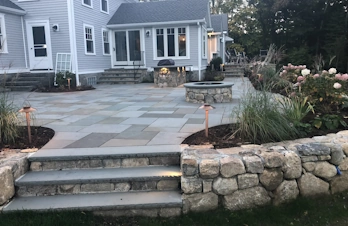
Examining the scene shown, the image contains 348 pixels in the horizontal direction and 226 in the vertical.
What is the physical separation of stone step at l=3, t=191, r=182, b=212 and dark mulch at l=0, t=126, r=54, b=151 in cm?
96

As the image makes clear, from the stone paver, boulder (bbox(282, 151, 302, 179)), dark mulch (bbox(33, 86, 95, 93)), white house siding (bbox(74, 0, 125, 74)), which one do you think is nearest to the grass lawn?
boulder (bbox(282, 151, 302, 179))

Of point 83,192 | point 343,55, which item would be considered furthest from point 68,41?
point 343,55

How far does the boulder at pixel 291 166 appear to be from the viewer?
3.10m

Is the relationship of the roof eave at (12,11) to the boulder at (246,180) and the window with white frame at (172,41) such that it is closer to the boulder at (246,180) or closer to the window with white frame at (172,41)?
the window with white frame at (172,41)

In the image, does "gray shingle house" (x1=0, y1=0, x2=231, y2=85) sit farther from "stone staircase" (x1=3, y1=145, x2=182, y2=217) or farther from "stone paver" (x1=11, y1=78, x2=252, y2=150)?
"stone staircase" (x1=3, y1=145, x2=182, y2=217)

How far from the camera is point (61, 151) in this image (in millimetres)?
3566

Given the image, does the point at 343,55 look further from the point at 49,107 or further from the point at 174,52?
the point at 49,107

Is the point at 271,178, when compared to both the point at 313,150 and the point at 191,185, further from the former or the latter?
the point at 191,185

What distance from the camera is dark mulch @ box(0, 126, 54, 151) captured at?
12.6ft

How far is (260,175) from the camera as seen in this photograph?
10.0ft

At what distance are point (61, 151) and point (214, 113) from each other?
3.24 meters

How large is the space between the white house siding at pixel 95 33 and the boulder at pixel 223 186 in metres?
10.9

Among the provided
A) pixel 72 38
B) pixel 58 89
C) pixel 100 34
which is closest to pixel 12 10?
pixel 72 38

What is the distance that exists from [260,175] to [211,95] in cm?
448
